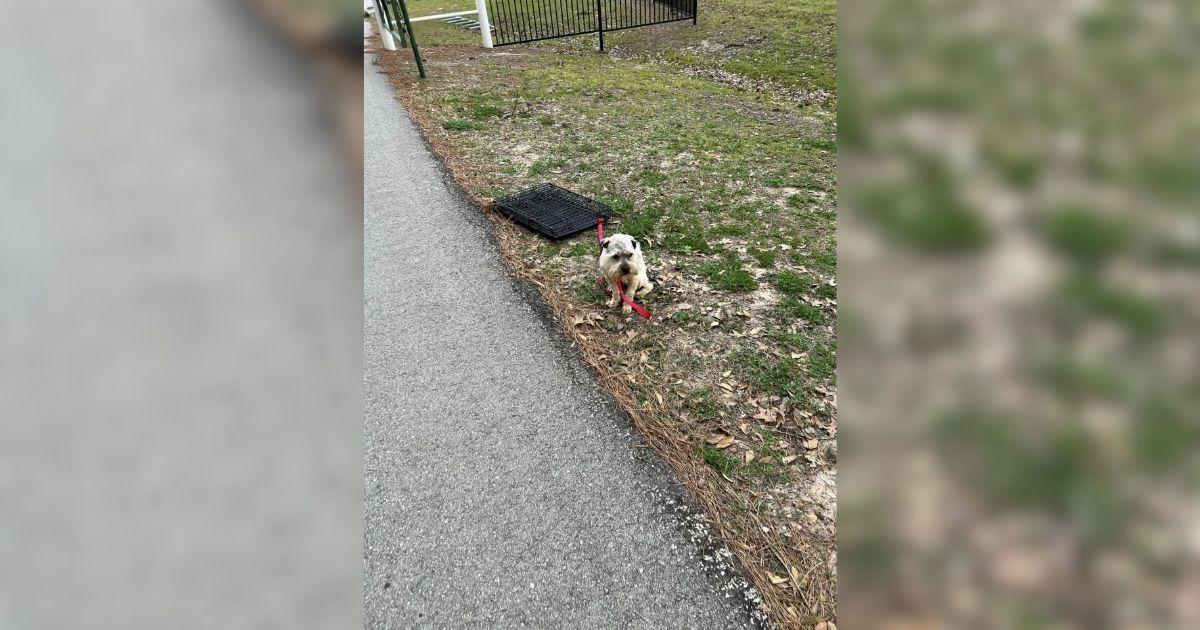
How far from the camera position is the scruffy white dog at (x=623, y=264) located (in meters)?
4.26

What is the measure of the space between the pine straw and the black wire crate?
1066 mm

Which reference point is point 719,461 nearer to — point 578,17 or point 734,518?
point 734,518

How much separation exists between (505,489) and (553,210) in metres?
3.52

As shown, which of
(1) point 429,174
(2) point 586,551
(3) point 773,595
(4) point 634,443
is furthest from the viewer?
(1) point 429,174

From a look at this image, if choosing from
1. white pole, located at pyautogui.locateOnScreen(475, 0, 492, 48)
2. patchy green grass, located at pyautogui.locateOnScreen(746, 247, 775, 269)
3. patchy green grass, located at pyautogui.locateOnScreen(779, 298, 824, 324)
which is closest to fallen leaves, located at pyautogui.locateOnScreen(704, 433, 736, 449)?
patchy green grass, located at pyautogui.locateOnScreen(779, 298, 824, 324)

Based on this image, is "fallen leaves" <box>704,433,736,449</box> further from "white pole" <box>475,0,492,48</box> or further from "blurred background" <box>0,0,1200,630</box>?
"white pole" <box>475,0,492,48</box>
